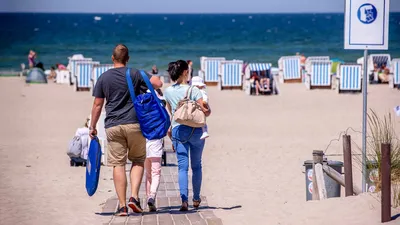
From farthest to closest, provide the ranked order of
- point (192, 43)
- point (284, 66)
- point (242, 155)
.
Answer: point (192, 43) < point (284, 66) < point (242, 155)

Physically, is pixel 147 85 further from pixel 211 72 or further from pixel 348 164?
pixel 211 72

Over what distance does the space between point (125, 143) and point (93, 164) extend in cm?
34

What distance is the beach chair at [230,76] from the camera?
2167 cm

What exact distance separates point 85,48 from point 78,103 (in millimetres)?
42780

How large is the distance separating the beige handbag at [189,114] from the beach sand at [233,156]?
871 millimetres

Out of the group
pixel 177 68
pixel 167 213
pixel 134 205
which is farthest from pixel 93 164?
pixel 177 68

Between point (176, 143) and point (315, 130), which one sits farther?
point (315, 130)

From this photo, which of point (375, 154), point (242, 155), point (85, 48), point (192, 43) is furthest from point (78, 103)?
point (192, 43)

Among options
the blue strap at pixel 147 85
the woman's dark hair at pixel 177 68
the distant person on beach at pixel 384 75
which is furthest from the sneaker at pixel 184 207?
the distant person on beach at pixel 384 75

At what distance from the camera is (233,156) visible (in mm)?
11047

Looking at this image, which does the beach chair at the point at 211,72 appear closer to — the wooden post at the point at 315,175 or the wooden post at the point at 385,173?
the wooden post at the point at 315,175

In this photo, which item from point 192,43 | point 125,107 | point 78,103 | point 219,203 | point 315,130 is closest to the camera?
point 125,107

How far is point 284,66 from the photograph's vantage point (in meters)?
24.0

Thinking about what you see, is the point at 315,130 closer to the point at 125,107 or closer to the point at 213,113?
the point at 213,113
